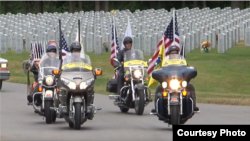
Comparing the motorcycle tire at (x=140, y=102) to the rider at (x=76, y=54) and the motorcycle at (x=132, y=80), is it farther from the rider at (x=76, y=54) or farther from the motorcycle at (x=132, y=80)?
the rider at (x=76, y=54)

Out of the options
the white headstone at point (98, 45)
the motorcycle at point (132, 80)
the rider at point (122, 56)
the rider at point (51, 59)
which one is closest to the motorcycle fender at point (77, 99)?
the rider at point (51, 59)

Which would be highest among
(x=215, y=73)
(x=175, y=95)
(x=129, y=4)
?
(x=129, y=4)

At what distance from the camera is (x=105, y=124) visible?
14.7 meters

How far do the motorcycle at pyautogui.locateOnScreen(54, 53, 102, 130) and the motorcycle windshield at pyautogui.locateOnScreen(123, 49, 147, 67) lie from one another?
2.92 meters

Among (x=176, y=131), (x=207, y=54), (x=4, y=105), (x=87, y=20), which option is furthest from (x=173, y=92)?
(x=87, y=20)

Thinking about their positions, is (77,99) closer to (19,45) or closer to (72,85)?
(72,85)

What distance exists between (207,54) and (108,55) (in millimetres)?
4695

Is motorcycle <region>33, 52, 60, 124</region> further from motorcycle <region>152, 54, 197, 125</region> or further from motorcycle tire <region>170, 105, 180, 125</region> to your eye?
motorcycle tire <region>170, 105, 180, 125</region>

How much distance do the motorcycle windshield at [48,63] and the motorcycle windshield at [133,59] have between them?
5.72 feet

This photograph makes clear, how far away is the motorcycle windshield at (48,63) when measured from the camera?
51.5 ft

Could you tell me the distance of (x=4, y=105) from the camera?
61.6 ft

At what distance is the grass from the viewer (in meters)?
21.9

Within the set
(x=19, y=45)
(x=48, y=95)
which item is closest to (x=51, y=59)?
(x=48, y=95)

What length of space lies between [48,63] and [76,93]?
2.41 meters
